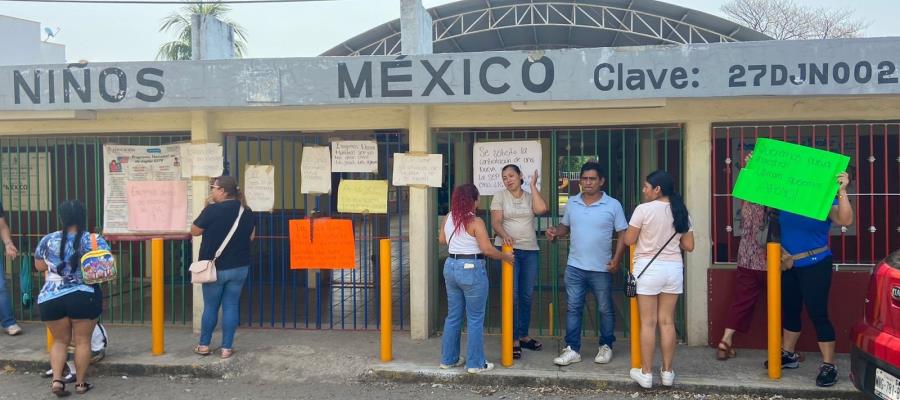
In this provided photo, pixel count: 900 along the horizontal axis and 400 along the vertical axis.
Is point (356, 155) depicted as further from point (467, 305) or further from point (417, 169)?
point (467, 305)

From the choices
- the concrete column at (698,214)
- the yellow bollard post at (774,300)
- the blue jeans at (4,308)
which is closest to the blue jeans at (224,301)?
the blue jeans at (4,308)

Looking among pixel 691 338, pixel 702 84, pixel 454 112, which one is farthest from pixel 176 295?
pixel 702 84

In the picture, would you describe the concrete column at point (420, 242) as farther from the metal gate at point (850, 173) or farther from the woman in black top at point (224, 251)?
the metal gate at point (850, 173)

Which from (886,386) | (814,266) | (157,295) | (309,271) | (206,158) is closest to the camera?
(886,386)

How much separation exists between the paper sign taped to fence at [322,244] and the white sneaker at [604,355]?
237cm

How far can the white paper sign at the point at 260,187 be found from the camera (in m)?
6.42

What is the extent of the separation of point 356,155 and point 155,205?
2.06 meters

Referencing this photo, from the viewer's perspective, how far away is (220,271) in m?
5.36

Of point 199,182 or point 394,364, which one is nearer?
point 394,364

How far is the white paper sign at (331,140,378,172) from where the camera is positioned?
625 cm

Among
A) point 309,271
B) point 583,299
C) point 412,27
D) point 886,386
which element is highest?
point 412,27

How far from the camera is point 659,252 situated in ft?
15.1

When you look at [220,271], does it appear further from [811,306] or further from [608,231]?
[811,306]

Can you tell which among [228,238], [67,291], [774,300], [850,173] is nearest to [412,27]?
[228,238]
